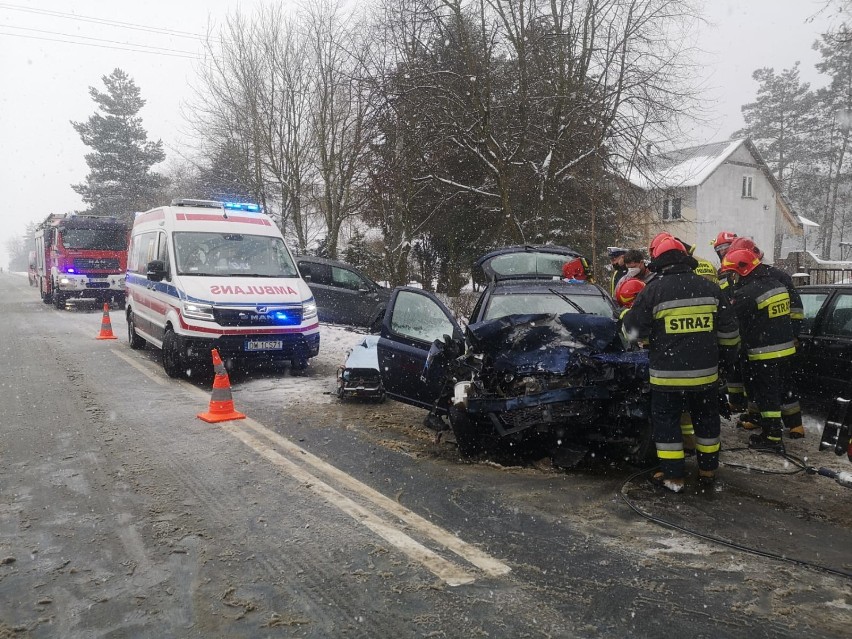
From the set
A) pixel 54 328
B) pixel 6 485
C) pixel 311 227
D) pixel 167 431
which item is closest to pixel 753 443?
pixel 167 431

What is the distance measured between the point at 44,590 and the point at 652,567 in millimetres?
3235

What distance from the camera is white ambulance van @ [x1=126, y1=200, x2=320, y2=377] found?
8664mm

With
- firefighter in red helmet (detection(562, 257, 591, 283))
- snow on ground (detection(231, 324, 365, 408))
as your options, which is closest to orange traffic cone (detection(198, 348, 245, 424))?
snow on ground (detection(231, 324, 365, 408))

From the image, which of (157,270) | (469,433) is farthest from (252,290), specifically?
(469,433)

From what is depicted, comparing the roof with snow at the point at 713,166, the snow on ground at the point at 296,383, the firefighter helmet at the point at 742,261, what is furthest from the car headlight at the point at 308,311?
the roof with snow at the point at 713,166

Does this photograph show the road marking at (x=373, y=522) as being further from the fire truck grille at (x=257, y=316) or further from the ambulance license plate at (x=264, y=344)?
the fire truck grille at (x=257, y=316)

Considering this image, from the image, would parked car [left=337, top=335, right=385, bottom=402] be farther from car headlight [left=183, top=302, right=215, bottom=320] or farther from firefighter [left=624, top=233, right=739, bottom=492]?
firefighter [left=624, top=233, right=739, bottom=492]

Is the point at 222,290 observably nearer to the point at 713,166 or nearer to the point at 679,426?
the point at 679,426

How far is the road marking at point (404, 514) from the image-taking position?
351 centimetres

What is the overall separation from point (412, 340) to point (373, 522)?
269 centimetres

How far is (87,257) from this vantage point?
69.3 feet

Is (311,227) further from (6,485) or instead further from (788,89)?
(788,89)

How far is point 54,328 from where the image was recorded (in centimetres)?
1573

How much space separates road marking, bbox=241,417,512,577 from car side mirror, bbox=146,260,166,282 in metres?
4.38
